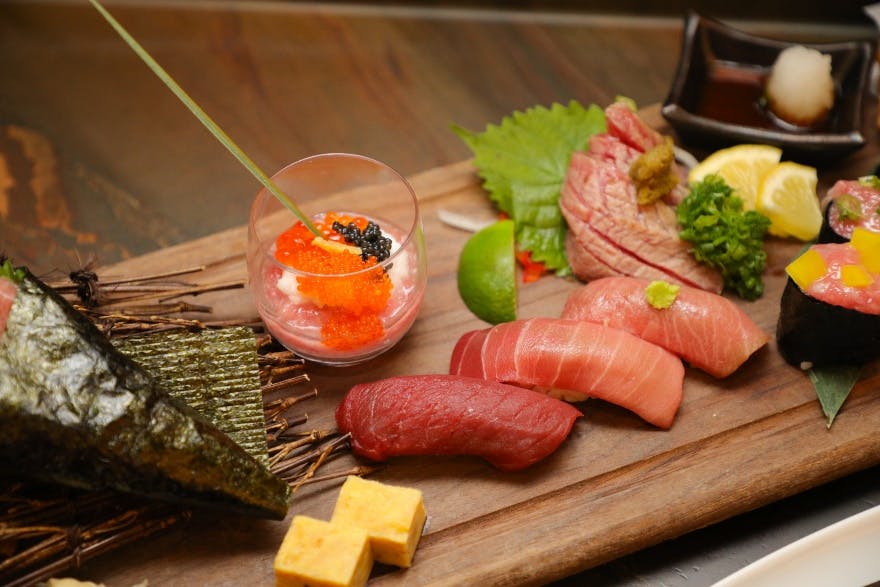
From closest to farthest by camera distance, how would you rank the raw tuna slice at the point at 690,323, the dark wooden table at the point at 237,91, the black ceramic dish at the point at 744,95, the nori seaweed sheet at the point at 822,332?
the nori seaweed sheet at the point at 822,332 < the raw tuna slice at the point at 690,323 < the black ceramic dish at the point at 744,95 < the dark wooden table at the point at 237,91

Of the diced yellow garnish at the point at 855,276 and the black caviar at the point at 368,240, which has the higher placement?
the black caviar at the point at 368,240

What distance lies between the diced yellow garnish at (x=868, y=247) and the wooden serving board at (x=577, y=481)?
462mm

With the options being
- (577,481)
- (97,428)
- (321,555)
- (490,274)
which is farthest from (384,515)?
(490,274)

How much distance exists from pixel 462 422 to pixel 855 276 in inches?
53.0

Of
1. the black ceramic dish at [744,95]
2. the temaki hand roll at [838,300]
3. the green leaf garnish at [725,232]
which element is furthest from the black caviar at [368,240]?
the black ceramic dish at [744,95]

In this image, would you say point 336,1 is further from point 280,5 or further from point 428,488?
point 428,488

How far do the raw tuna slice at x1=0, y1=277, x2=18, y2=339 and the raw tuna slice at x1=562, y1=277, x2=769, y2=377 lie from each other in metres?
1.81

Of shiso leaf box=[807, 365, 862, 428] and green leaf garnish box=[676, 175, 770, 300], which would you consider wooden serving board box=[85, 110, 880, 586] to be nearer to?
shiso leaf box=[807, 365, 862, 428]

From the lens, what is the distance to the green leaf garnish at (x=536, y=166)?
3539mm

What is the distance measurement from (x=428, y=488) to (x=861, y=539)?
1.30 metres

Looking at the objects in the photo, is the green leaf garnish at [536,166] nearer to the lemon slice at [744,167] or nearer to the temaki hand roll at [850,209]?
the lemon slice at [744,167]

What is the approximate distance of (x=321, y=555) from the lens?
2.45m

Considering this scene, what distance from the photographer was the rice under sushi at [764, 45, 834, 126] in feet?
12.3

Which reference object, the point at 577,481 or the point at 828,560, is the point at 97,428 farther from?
the point at 828,560
